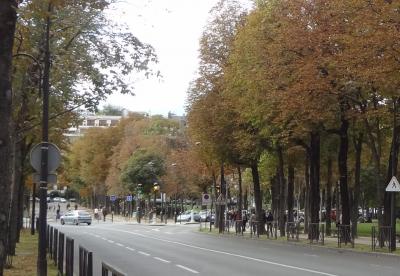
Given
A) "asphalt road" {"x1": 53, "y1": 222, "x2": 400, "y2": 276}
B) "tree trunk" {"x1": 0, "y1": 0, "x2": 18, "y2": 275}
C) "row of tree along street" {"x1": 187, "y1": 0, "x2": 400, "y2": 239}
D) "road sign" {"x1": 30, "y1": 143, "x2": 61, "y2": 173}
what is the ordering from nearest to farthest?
"tree trunk" {"x1": 0, "y1": 0, "x2": 18, "y2": 275} < "road sign" {"x1": 30, "y1": 143, "x2": 61, "y2": 173} < "asphalt road" {"x1": 53, "y1": 222, "x2": 400, "y2": 276} < "row of tree along street" {"x1": 187, "y1": 0, "x2": 400, "y2": 239}

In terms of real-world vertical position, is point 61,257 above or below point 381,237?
above

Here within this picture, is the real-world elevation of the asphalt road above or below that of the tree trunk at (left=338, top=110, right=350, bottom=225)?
below

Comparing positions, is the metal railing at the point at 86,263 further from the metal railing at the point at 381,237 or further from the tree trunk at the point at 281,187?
the tree trunk at the point at 281,187

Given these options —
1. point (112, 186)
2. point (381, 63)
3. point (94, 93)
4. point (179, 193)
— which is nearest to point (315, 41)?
point (381, 63)

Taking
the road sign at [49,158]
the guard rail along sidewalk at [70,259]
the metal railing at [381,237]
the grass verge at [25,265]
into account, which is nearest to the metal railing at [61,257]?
the guard rail along sidewalk at [70,259]

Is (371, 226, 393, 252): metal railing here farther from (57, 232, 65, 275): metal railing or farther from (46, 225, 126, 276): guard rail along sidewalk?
(57, 232, 65, 275): metal railing

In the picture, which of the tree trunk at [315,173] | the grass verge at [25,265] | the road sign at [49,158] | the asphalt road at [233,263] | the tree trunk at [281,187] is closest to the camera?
the road sign at [49,158]

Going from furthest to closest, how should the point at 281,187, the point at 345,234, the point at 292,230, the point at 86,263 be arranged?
1. the point at 281,187
2. the point at 292,230
3. the point at 345,234
4. the point at 86,263

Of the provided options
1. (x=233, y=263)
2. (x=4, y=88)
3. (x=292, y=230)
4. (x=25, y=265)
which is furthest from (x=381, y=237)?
(x=4, y=88)

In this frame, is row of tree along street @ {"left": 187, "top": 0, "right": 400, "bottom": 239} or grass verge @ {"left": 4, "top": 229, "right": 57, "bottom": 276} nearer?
grass verge @ {"left": 4, "top": 229, "right": 57, "bottom": 276}

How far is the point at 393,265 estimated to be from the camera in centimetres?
2142

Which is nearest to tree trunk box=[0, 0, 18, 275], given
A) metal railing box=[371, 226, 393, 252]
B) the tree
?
metal railing box=[371, 226, 393, 252]

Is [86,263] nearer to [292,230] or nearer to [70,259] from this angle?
[70,259]

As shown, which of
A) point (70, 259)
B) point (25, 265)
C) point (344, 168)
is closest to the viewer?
point (70, 259)
